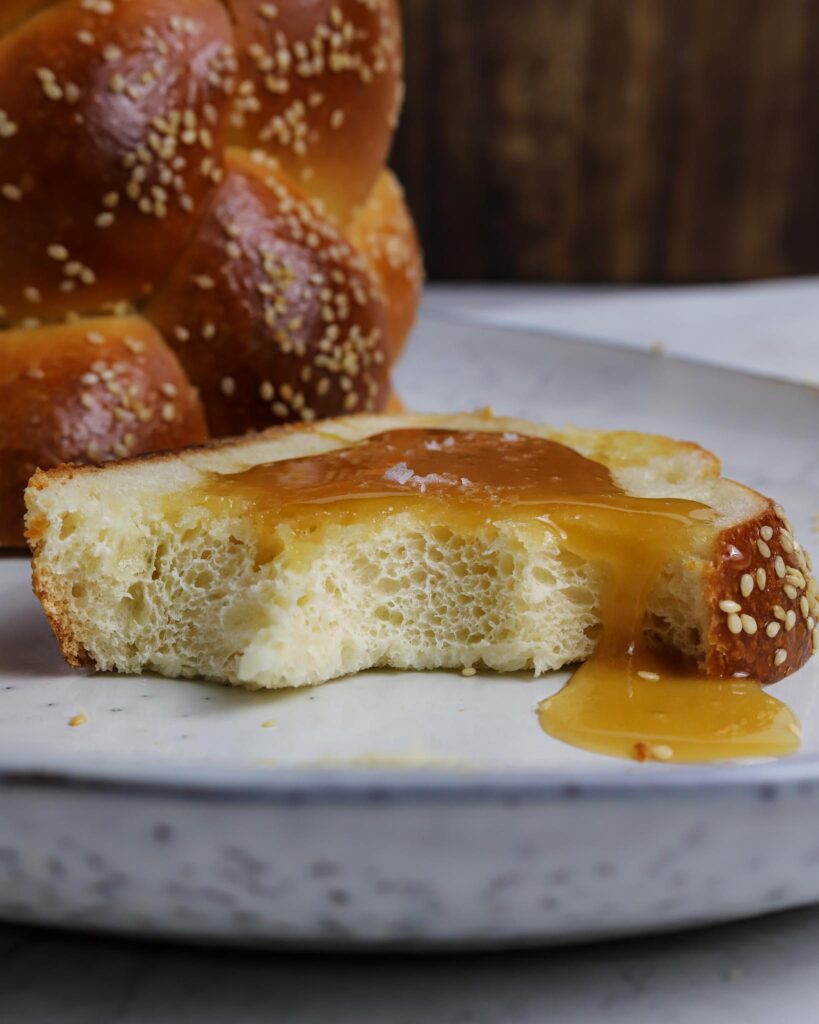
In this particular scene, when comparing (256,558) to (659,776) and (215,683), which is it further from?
(659,776)

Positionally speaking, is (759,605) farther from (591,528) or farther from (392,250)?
(392,250)

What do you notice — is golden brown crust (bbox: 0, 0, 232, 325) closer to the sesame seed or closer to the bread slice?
the bread slice

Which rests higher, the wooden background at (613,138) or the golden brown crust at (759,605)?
the wooden background at (613,138)

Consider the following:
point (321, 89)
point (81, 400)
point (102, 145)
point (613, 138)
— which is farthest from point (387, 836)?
point (613, 138)

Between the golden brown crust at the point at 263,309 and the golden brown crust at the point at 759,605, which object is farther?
the golden brown crust at the point at 263,309

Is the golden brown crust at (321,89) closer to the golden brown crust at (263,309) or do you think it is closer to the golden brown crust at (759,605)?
the golden brown crust at (263,309)

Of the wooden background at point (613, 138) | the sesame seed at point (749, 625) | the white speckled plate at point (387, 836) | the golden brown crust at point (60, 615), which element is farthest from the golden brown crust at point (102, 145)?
the wooden background at point (613, 138)
